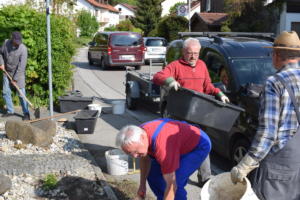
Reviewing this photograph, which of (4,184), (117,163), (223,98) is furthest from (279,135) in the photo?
(4,184)

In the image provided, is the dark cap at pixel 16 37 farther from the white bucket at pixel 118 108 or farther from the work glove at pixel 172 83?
the work glove at pixel 172 83

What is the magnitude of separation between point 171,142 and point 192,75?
6.70ft

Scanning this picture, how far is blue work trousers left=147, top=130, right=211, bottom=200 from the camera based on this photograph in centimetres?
376

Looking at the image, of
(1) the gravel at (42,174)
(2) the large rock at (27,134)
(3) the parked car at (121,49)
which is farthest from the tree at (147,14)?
(2) the large rock at (27,134)

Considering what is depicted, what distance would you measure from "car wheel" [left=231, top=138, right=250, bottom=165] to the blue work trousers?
1.57 m

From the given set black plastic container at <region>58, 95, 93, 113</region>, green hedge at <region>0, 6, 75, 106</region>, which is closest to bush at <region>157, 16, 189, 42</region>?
green hedge at <region>0, 6, 75, 106</region>

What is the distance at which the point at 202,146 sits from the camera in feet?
12.6

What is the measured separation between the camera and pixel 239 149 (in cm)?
546

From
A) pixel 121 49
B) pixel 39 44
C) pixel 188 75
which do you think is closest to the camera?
pixel 188 75

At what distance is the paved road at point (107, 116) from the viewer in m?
6.45

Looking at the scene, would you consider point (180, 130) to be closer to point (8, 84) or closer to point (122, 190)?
point (122, 190)

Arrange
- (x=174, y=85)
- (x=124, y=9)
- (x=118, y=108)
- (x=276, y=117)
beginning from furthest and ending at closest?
(x=124, y=9)
(x=118, y=108)
(x=174, y=85)
(x=276, y=117)

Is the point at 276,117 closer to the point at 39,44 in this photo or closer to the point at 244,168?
the point at 244,168

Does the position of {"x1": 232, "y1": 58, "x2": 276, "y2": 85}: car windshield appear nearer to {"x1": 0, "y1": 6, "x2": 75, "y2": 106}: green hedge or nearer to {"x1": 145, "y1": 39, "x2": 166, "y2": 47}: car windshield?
{"x1": 0, "y1": 6, "x2": 75, "y2": 106}: green hedge
